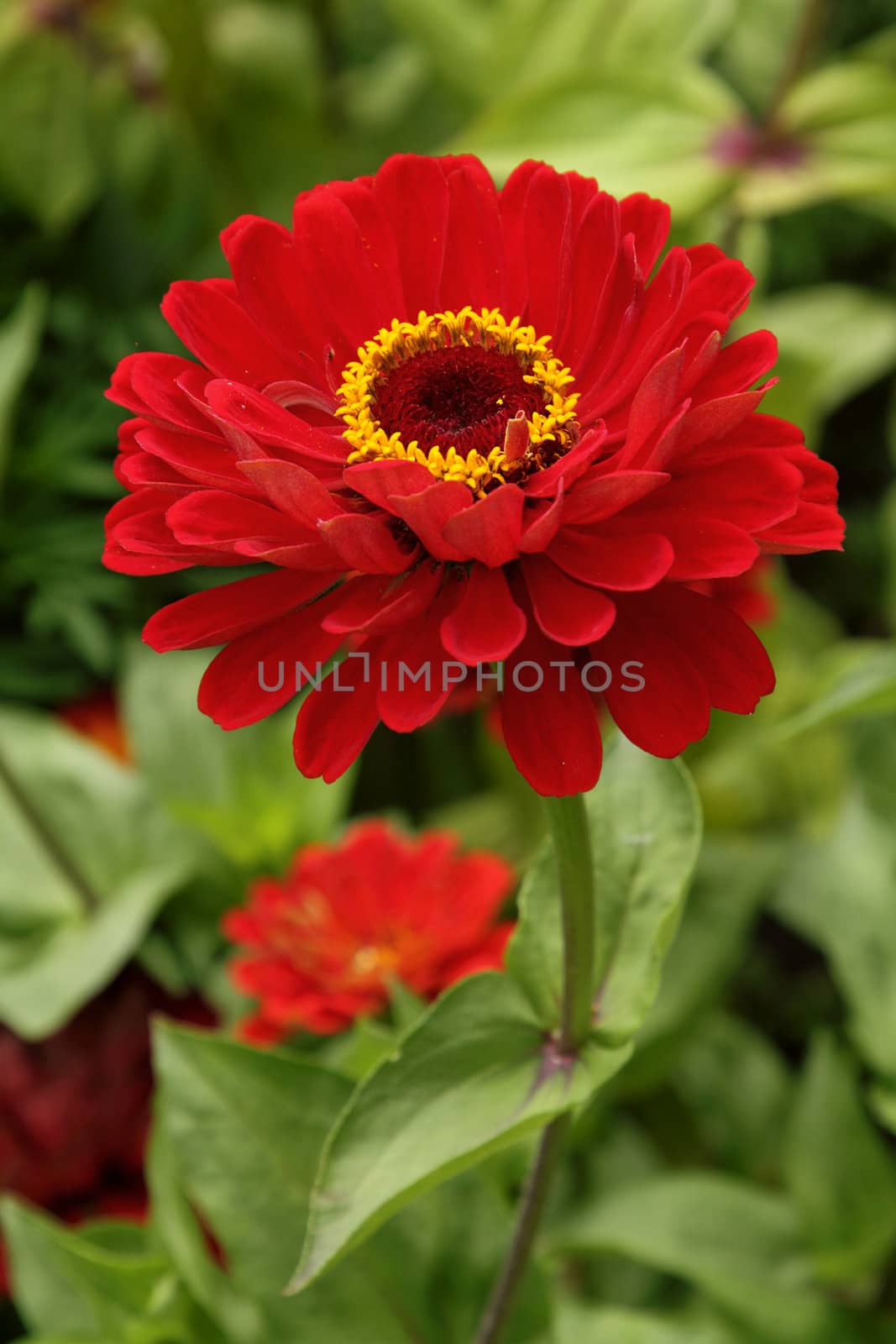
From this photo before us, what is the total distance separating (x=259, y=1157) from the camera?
1.60ft

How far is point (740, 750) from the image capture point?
881mm

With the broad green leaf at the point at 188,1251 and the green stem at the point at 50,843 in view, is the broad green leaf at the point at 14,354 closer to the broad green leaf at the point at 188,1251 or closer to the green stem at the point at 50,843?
the green stem at the point at 50,843

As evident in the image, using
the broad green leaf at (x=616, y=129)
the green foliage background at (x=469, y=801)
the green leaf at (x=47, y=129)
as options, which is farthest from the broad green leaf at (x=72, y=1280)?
the green leaf at (x=47, y=129)

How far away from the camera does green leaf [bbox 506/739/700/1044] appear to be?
1.33 feet

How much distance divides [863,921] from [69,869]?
0.41 m

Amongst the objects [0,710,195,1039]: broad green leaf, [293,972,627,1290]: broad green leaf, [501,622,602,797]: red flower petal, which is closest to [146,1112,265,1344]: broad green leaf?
[0,710,195,1039]: broad green leaf

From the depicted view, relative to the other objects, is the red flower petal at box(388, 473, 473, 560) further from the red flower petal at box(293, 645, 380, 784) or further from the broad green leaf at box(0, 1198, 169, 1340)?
the broad green leaf at box(0, 1198, 169, 1340)

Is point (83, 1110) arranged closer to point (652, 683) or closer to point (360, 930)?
point (360, 930)

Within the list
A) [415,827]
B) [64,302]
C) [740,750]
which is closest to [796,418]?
[740,750]

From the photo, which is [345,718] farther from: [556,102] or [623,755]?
[556,102]

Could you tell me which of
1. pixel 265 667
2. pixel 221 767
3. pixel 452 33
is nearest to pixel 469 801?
pixel 221 767

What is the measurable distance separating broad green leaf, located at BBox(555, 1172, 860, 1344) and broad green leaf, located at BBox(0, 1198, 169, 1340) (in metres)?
0.20

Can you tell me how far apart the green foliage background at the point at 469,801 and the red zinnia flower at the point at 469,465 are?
0.34 feet

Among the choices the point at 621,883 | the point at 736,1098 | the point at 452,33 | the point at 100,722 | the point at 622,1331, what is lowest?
the point at 736,1098
